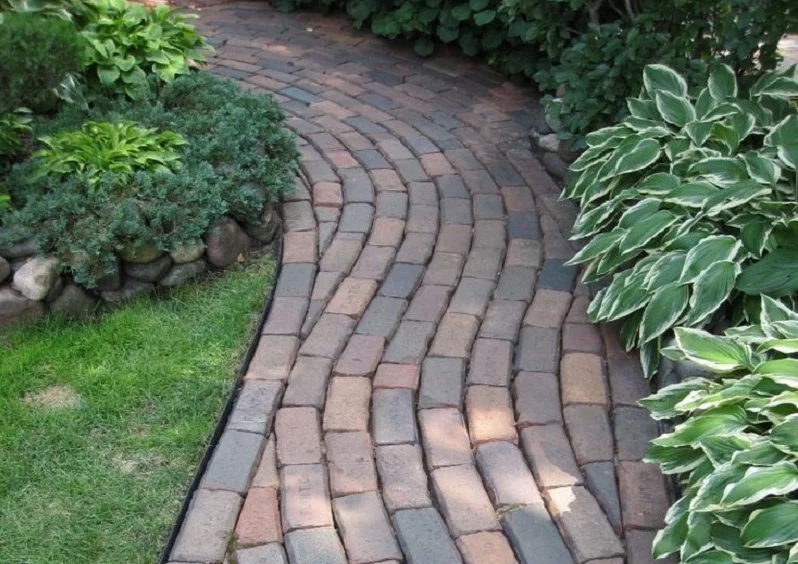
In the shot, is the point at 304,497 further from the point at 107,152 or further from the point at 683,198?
the point at 107,152

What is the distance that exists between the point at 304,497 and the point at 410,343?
2.44 ft

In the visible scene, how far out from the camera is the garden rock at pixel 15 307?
3.14m

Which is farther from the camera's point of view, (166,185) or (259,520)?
(166,185)

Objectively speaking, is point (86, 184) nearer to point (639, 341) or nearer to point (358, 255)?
point (358, 255)

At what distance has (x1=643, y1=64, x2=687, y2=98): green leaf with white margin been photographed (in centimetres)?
359

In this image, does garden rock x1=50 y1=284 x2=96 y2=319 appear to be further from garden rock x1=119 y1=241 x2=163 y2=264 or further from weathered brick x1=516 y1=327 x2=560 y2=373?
weathered brick x1=516 y1=327 x2=560 y2=373

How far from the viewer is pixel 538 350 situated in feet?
9.99

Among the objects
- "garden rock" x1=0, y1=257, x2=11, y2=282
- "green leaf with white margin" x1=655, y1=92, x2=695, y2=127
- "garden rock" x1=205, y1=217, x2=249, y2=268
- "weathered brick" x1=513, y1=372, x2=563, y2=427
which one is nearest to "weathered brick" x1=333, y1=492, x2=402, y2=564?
"weathered brick" x1=513, y1=372, x2=563, y2=427

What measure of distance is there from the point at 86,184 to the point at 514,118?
2140mm

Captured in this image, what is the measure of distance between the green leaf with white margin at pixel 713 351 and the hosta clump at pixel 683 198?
199mm

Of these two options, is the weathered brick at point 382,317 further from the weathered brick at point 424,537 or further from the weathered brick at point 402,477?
the weathered brick at point 424,537

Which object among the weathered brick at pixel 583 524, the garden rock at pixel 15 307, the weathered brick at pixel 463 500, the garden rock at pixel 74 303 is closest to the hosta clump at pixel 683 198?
the weathered brick at pixel 583 524

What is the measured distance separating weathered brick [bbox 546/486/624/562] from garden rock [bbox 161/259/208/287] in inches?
60.9

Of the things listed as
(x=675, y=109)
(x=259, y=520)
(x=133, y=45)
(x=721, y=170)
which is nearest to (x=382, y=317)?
(x=259, y=520)
